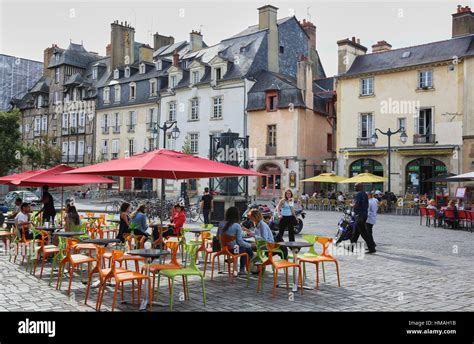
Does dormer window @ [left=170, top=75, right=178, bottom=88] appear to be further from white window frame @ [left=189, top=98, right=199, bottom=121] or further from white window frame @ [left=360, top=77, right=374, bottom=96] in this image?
white window frame @ [left=360, top=77, right=374, bottom=96]

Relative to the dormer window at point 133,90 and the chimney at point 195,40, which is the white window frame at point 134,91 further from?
the chimney at point 195,40

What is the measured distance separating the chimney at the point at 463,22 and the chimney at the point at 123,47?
30312 millimetres

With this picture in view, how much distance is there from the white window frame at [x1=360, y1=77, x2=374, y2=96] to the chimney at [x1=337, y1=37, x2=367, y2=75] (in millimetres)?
1730

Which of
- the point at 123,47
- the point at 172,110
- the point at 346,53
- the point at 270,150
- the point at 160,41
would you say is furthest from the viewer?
the point at 160,41

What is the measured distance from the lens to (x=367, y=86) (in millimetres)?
33188

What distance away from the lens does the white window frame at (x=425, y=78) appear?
30391 millimetres

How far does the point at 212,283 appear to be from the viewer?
28.4 ft

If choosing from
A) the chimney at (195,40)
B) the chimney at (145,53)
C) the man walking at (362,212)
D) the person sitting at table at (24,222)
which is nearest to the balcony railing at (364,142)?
the chimney at (195,40)

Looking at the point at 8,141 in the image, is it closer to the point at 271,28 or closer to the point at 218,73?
the point at 218,73

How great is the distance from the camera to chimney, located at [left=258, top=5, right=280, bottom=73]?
38969mm

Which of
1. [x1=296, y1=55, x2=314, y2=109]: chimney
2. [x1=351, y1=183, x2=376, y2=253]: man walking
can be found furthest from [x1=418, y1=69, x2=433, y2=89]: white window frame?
[x1=351, y1=183, x2=376, y2=253]: man walking

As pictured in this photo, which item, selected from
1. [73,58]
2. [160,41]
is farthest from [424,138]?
[73,58]

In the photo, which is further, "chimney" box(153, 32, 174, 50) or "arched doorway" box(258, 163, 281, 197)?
"chimney" box(153, 32, 174, 50)

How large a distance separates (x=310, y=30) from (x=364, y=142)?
1600 centimetres
